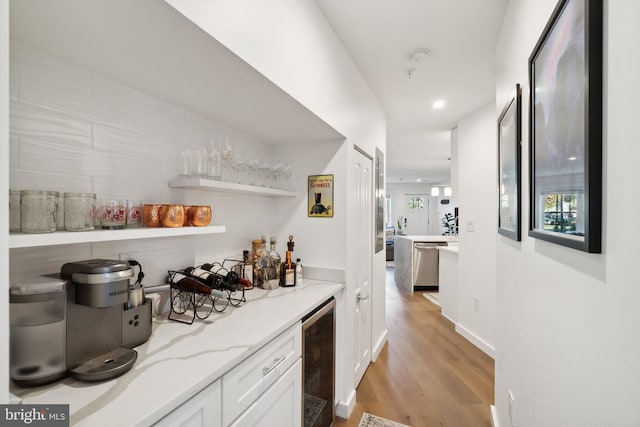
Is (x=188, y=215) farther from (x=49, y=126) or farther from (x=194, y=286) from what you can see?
(x=49, y=126)

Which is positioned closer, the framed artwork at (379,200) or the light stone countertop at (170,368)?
the light stone countertop at (170,368)

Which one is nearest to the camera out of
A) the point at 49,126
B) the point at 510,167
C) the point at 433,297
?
the point at 49,126

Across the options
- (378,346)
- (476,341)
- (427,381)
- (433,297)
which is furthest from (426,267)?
(427,381)

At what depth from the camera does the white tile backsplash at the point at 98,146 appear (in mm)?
968

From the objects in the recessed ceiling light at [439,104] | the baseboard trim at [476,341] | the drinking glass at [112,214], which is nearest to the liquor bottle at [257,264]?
the drinking glass at [112,214]

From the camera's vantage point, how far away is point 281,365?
130cm

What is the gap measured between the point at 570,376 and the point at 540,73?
0.92m

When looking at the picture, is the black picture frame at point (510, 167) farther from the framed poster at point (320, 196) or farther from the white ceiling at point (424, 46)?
A: the framed poster at point (320, 196)

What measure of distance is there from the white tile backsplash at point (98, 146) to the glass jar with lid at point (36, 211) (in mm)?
230

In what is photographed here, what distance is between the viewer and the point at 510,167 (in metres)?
1.51

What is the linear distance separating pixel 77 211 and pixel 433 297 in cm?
504

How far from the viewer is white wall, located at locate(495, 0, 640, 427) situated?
0.55 m
